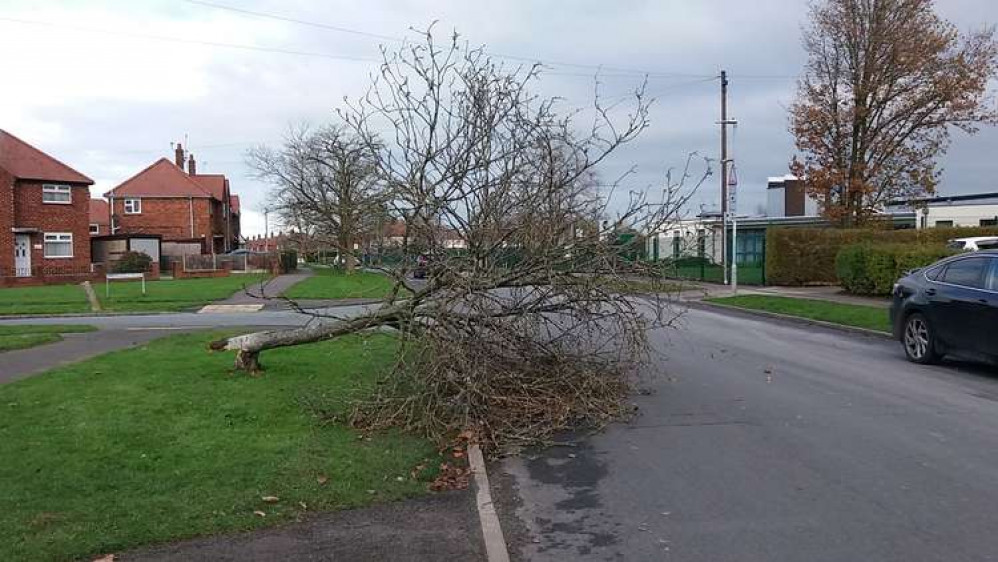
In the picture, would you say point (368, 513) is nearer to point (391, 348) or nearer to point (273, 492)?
point (273, 492)

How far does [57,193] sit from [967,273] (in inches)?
1756

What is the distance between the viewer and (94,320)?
819 inches

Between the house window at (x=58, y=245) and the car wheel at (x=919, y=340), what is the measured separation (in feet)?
142

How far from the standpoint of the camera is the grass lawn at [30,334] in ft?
45.0

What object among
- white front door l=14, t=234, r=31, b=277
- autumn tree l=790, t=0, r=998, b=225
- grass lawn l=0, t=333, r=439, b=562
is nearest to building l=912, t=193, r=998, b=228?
autumn tree l=790, t=0, r=998, b=225

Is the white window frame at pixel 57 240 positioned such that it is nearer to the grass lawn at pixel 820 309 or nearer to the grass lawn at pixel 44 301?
the grass lawn at pixel 44 301

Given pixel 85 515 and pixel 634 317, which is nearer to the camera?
pixel 85 515

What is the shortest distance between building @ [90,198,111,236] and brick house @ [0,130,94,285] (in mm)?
25968

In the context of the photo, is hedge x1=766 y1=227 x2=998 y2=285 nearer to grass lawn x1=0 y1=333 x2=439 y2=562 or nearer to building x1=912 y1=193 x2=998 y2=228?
building x1=912 y1=193 x2=998 y2=228

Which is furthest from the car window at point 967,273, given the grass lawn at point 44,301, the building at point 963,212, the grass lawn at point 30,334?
the building at point 963,212

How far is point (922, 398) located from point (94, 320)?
1881 centimetres

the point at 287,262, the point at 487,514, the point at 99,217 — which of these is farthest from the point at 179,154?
the point at 487,514

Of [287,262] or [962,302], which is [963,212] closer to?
[962,302]

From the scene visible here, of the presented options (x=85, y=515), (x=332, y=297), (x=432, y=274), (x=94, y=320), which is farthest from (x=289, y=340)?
(x=332, y=297)
